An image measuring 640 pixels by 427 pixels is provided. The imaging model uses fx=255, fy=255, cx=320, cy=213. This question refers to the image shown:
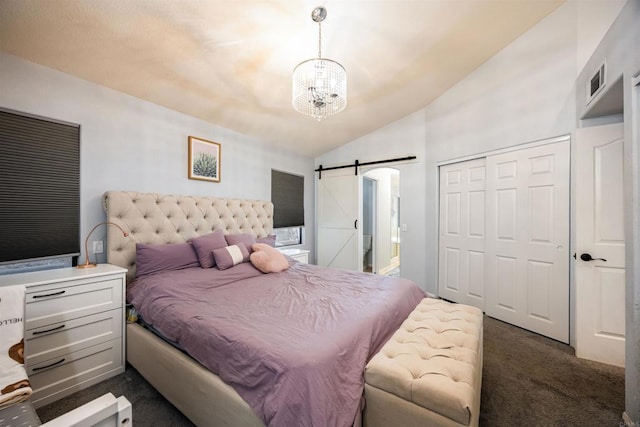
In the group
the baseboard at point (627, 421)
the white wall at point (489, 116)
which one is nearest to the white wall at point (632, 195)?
the baseboard at point (627, 421)

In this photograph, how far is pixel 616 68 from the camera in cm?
171

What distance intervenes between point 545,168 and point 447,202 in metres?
1.19

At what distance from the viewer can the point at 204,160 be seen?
10.3 ft

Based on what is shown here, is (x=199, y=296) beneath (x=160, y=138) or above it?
beneath

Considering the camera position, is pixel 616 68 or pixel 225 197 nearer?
pixel 616 68

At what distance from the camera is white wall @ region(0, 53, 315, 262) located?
197 cm

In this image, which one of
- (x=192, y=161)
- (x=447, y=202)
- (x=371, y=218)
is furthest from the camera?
(x=371, y=218)

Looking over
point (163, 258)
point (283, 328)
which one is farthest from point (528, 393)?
point (163, 258)

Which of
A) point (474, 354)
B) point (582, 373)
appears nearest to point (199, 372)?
point (474, 354)

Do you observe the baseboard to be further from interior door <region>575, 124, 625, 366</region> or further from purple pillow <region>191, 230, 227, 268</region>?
purple pillow <region>191, 230, 227, 268</region>

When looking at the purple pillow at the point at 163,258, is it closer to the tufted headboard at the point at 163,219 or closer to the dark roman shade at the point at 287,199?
the tufted headboard at the point at 163,219

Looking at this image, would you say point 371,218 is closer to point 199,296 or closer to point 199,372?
point 199,296

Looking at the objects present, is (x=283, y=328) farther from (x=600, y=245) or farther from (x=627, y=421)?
(x=600, y=245)

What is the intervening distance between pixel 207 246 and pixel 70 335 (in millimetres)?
1165
